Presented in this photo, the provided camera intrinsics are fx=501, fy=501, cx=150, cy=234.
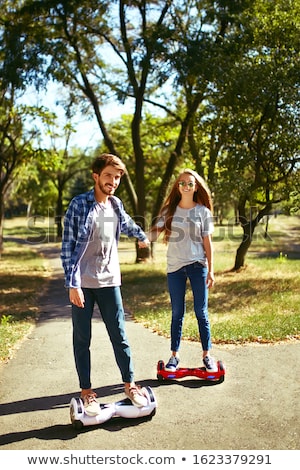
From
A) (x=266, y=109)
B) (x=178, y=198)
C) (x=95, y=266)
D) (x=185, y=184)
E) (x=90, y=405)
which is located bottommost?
(x=90, y=405)

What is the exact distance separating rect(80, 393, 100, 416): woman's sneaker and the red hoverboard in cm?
94

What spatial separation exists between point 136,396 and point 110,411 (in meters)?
0.23

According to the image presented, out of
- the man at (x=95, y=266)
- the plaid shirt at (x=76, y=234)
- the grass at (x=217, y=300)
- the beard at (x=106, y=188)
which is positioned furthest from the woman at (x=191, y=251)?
the grass at (x=217, y=300)

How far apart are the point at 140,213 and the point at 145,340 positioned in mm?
11348

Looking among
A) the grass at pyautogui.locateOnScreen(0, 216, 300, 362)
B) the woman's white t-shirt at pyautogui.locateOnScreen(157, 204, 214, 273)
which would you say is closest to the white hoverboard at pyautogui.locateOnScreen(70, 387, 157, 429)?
the woman's white t-shirt at pyautogui.locateOnScreen(157, 204, 214, 273)

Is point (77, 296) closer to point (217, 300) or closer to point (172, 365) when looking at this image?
point (172, 365)

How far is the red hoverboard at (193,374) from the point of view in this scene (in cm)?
467

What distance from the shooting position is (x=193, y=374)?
4.75 metres

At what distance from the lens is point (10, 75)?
44.4 ft

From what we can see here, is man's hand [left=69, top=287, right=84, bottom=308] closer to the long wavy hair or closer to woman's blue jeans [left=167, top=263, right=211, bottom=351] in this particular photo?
woman's blue jeans [left=167, top=263, right=211, bottom=351]

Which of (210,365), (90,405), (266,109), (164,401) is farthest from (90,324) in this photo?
(266,109)

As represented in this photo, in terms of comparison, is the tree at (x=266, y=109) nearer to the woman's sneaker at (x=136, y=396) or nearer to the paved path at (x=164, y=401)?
the paved path at (x=164, y=401)

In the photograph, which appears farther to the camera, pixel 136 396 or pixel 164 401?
pixel 164 401

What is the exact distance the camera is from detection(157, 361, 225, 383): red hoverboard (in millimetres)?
4672
